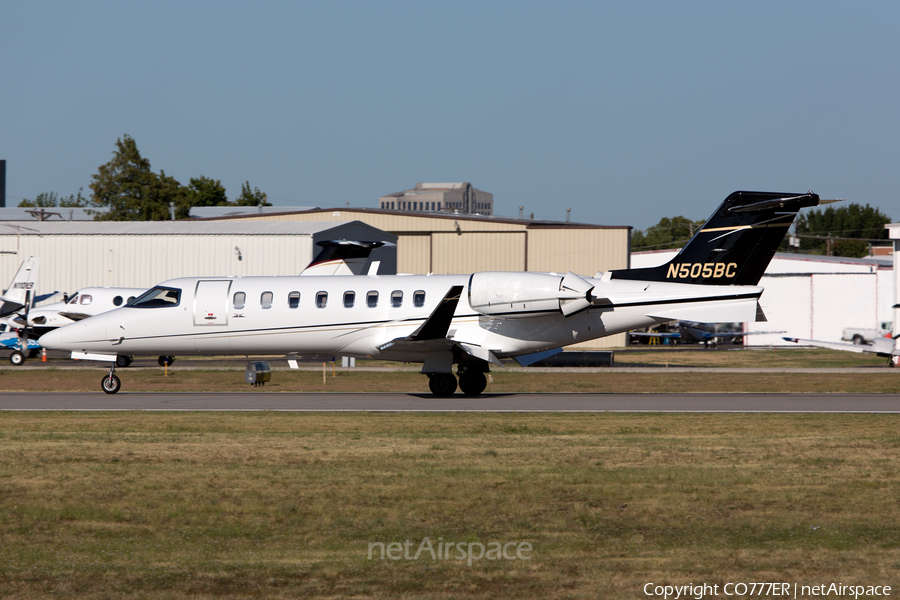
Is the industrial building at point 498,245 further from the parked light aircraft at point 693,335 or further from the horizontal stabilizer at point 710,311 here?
the horizontal stabilizer at point 710,311

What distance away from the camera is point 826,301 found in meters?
55.5

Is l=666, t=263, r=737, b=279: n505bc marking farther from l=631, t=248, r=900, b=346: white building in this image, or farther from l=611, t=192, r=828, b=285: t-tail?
l=631, t=248, r=900, b=346: white building

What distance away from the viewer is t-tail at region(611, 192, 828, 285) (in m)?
19.4

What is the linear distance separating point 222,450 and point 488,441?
3.71 meters

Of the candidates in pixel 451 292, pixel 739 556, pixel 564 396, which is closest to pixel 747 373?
pixel 564 396

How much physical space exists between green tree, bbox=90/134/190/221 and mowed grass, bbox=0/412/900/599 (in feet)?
232

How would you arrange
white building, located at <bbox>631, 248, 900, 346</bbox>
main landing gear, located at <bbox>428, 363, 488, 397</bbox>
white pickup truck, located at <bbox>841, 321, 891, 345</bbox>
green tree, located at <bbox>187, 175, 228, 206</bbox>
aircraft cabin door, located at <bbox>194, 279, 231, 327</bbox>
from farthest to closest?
green tree, located at <bbox>187, 175, 228, 206</bbox>, white building, located at <bbox>631, 248, 900, 346</bbox>, white pickup truck, located at <bbox>841, 321, 891, 345</bbox>, aircraft cabin door, located at <bbox>194, 279, 231, 327</bbox>, main landing gear, located at <bbox>428, 363, 488, 397</bbox>

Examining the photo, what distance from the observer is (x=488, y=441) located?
1222 centimetres

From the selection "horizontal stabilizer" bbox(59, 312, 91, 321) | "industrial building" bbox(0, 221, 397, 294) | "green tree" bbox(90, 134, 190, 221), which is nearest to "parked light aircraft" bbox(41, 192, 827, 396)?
"horizontal stabilizer" bbox(59, 312, 91, 321)

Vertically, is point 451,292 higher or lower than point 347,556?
higher

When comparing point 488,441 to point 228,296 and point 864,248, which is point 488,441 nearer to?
point 228,296

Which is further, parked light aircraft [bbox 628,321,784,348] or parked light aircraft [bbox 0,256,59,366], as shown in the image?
parked light aircraft [bbox 628,321,784,348]

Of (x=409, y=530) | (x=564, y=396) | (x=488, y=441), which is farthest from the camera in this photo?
(x=564, y=396)

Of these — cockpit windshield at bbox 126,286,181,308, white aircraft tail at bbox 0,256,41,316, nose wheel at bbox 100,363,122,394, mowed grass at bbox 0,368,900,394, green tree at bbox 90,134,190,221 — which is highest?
green tree at bbox 90,134,190,221
